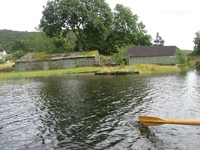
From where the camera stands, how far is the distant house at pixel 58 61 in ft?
168

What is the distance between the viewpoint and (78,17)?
52.3 m

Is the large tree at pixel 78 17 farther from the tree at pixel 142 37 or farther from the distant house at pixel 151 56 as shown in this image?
the tree at pixel 142 37

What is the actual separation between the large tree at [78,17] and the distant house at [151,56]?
12.2 meters

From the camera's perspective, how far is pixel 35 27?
251ft

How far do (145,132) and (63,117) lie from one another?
4.59 metres

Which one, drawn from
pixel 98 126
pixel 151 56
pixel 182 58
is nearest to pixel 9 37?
pixel 151 56

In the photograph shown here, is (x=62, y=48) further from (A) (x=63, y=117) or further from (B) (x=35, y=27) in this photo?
(A) (x=63, y=117)

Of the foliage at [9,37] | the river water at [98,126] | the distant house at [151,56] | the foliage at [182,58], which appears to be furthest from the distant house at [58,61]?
the foliage at [9,37]

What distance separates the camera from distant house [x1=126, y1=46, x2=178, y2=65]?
183ft

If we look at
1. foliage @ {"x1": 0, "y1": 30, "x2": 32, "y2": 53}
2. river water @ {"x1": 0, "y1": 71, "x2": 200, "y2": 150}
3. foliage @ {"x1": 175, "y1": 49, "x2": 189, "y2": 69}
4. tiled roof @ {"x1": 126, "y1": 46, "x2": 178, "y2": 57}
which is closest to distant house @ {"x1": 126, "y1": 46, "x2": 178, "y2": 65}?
tiled roof @ {"x1": 126, "y1": 46, "x2": 178, "y2": 57}

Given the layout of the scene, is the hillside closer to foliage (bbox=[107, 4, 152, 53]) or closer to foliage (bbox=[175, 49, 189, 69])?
foliage (bbox=[107, 4, 152, 53])

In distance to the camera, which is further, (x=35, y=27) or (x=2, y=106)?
(x=35, y=27)

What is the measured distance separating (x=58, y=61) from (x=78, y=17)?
14.8 meters

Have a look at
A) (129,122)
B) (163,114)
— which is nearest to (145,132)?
(129,122)
